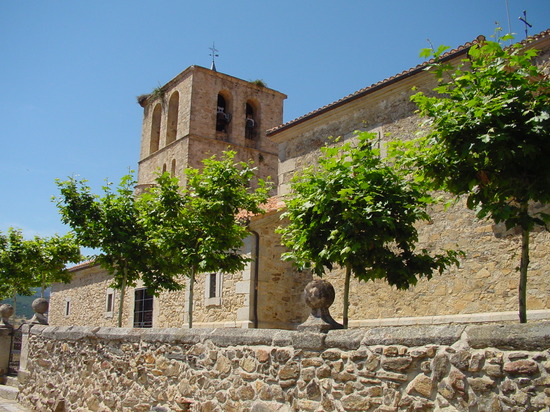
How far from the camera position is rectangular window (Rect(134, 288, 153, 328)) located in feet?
54.3

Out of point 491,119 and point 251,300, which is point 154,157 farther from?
point 491,119

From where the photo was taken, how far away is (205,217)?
9.49 meters

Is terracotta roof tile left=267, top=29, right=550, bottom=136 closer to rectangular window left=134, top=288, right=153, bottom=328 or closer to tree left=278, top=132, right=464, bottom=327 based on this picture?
tree left=278, top=132, right=464, bottom=327

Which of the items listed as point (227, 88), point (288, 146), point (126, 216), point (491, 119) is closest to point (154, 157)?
point (227, 88)

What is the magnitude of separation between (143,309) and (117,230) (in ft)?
22.9

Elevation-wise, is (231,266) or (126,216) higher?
(126,216)

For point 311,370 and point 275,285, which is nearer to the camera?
point 311,370

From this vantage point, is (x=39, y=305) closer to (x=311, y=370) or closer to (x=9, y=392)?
(x=9, y=392)

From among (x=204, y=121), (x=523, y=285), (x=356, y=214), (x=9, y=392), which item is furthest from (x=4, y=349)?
(x=204, y=121)

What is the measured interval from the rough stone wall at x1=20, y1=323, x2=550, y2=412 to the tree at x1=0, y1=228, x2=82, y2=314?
957 cm

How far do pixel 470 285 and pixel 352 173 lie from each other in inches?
155

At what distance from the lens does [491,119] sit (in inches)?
189

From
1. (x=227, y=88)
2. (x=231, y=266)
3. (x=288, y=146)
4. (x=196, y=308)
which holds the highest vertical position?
(x=227, y=88)

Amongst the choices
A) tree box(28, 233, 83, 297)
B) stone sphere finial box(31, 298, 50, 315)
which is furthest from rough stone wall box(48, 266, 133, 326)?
stone sphere finial box(31, 298, 50, 315)
